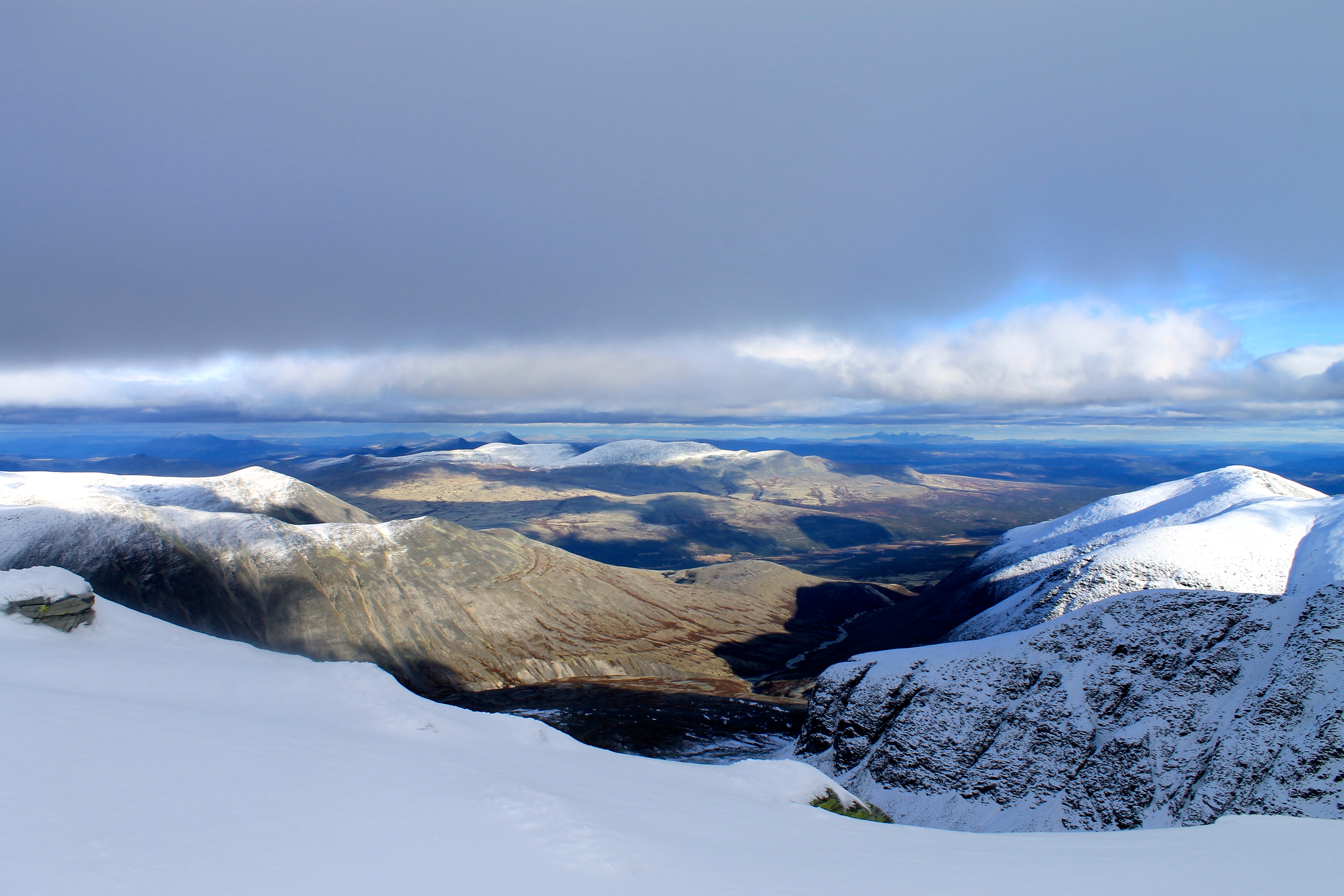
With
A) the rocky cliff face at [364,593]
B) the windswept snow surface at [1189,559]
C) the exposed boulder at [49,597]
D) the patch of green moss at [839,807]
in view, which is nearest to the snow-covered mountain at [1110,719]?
the patch of green moss at [839,807]

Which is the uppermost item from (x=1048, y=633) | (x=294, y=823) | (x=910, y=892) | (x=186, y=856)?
(x=186, y=856)

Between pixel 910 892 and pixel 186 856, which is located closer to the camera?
pixel 186 856

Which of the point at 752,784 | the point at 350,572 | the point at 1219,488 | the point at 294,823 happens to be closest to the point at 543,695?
the point at 350,572

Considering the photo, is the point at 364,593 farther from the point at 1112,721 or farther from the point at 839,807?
the point at 1112,721

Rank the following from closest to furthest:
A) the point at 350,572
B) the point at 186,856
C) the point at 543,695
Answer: the point at 186,856
the point at 543,695
the point at 350,572

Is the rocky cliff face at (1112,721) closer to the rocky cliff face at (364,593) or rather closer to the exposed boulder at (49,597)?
the rocky cliff face at (364,593)

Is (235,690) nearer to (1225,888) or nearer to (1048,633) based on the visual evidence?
(1225,888)

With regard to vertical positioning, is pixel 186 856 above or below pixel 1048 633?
above

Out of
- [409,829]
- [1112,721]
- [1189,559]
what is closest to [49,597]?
[409,829]

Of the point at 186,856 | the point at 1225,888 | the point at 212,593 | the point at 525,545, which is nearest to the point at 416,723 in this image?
the point at 186,856

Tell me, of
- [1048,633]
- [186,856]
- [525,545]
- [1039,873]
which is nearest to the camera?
[186,856]
